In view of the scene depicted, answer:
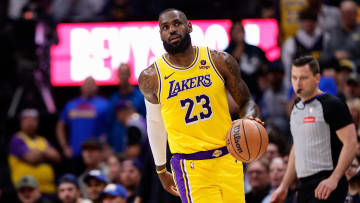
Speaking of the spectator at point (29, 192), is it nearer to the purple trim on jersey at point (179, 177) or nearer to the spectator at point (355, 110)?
the purple trim on jersey at point (179, 177)

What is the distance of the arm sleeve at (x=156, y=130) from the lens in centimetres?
652

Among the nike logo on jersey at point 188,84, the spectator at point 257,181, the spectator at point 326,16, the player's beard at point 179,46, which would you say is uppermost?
the spectator at point 326,16

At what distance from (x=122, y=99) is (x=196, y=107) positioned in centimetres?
585

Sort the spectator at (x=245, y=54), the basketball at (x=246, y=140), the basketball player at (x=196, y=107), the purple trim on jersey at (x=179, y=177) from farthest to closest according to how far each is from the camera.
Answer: the spectator at (x=245, y=54) < the purple trim on jersey at (x=179, y=177) < the basketball player at (x=196, y=107) < the basketball at (x=246, y=140)

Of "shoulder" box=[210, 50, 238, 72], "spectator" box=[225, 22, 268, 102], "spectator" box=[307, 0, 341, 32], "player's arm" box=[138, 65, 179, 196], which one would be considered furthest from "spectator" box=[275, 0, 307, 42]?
"shoulder" box=[210, 50, 238, 72]

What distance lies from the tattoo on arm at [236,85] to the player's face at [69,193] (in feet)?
14.1

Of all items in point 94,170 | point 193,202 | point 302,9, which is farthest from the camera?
point 302,9

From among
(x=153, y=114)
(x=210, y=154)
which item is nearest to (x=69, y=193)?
(x=153, y=114)

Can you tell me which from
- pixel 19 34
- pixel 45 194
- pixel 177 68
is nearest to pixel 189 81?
pixel 177 68

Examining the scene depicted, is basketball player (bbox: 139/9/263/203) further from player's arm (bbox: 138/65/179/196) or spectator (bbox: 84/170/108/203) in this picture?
spectator (bbox: 84/170/108/203)

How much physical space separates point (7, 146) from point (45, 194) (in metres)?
1.42

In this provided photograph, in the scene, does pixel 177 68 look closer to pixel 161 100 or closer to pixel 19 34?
pixel 161 100

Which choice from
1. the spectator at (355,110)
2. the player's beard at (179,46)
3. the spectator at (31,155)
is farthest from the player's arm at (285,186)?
the spectator at (31,155)

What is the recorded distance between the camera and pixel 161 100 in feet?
20.8
